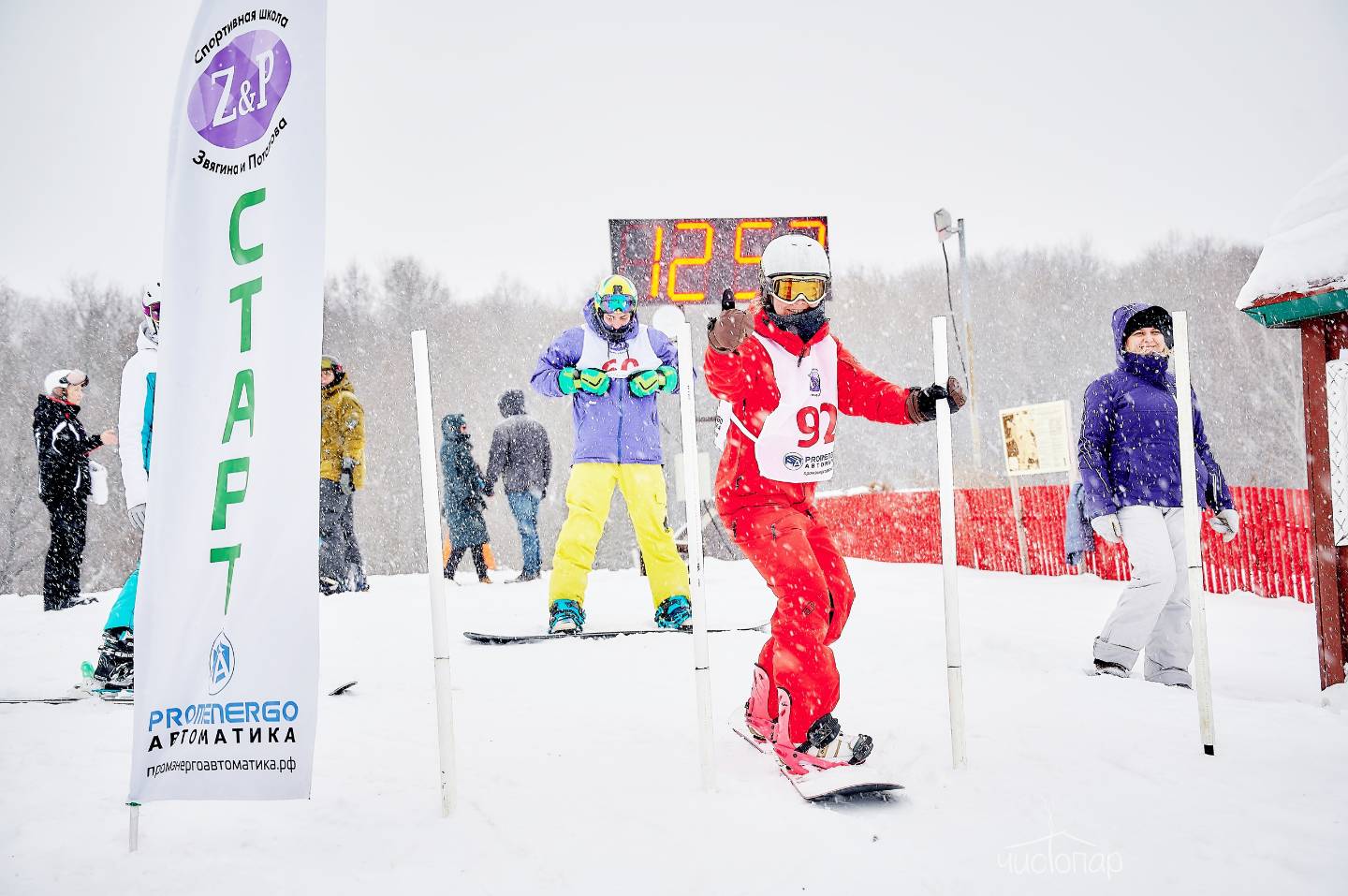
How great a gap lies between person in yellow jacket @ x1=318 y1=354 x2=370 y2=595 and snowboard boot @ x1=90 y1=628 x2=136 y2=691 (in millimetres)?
3377

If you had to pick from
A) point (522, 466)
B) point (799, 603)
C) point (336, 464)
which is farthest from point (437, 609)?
point (522, 466)

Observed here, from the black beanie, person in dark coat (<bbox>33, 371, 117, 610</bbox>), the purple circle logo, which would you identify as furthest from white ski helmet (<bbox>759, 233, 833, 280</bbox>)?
person in dark coat (<bbox>33, 371, 117, 610</bbox>)

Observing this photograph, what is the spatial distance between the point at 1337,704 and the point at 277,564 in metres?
4.31

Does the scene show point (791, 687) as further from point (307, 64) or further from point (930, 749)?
point (307, 64)

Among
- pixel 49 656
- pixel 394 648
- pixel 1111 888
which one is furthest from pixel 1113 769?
pixel 49 656

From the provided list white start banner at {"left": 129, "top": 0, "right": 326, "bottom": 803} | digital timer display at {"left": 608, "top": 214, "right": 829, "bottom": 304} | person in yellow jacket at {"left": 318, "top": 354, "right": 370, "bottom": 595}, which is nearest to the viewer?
white start banner at {"left": 129, "top": 0, "right": 326, "bottom": 803}

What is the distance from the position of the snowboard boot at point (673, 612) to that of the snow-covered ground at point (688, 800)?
2.48ft

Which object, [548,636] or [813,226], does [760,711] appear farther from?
[813,226]

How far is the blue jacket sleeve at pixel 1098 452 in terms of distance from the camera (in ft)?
14.9

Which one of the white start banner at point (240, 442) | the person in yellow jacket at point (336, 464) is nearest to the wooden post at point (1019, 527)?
the person in yellow jacket at point (336, 464)

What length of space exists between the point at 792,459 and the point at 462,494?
7771mm

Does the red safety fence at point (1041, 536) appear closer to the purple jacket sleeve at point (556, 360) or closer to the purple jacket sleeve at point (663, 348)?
the purple jacket sleeve at point (663, 348)

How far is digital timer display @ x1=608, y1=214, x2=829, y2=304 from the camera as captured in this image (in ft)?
29.2

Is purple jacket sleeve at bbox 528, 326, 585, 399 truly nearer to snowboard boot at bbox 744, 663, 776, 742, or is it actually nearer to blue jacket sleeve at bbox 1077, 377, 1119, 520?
snowboard boot at bbox 744, 663, 776, 742
